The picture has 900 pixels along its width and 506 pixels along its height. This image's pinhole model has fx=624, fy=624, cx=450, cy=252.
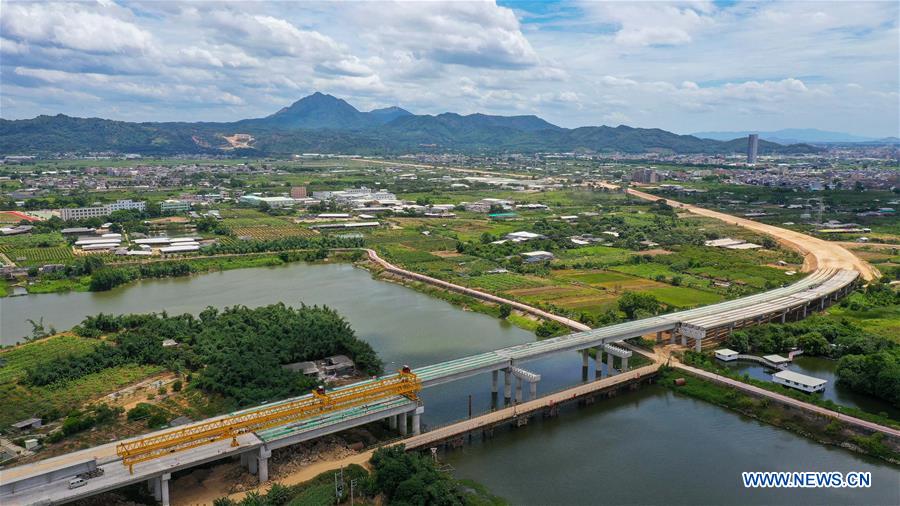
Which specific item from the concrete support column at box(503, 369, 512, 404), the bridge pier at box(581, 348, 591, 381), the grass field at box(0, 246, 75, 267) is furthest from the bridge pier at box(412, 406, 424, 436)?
the grass field at box(0, 246, 75, 267)

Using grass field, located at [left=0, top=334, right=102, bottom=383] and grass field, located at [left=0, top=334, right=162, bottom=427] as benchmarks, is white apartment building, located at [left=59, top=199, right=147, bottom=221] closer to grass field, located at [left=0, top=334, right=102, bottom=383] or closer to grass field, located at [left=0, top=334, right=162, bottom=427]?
grass field, located at [left=0, top=334, right=102, bottom=383]

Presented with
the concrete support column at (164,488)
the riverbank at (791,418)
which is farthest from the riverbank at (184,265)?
the riverbank at (791,418)

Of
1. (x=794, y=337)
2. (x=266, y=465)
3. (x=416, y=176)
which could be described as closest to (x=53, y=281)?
(x=266, y=465)

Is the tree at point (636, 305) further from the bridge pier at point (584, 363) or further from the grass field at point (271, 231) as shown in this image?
the grass field at point (271, 231)

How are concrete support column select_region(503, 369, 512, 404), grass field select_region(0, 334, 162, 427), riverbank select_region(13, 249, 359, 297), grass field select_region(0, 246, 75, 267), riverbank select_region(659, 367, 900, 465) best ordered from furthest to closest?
grass field select_region(0, 246, 75, 267)
riverbank select_region(13, 249, 359, 297)
concrete support column select_region(503, 369, 512, 404)
grass field select_region(0, 334, 162, 427)
riverbank select_region(659, 367, 900, 465)

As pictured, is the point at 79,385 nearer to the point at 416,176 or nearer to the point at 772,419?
the point at 772,419

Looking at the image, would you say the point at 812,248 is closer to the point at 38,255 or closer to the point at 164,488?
the point at 164,488

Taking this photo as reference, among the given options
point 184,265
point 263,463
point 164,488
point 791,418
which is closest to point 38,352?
point 164,488
